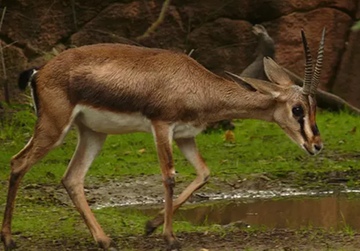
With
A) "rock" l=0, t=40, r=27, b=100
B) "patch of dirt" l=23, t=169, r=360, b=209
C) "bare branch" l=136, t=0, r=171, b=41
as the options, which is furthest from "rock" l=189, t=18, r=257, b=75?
"patch of dirt" l=23, t=169, r=360, b=209

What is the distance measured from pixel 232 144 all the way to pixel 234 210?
9.22ft

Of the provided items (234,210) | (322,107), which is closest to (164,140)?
(234,210)

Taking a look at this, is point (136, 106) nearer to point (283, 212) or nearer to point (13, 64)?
point (283, 212)

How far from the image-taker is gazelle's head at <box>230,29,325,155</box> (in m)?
6.83

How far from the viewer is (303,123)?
6875 millimetres

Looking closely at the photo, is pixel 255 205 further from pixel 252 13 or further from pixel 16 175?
pixel 252 13

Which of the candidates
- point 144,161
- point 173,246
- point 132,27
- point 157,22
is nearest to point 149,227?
point 173,246

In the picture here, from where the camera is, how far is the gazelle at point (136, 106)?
21.2ft

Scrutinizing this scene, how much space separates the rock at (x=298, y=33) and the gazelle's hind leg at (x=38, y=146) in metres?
7.09

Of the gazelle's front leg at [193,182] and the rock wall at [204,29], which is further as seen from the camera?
the rock wall at [204,29]

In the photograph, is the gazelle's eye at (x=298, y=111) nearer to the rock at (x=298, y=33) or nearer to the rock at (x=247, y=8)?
the rock at (x=298, y=33)

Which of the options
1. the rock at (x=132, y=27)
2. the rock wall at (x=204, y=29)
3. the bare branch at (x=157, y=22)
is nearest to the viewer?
the bare branch at (x=157, y=22)

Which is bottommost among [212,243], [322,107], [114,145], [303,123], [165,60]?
[322,107]

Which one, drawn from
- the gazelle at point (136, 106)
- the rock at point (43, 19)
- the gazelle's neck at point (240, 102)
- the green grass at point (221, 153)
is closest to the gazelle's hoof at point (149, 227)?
the gazelle at point (136, 106)
